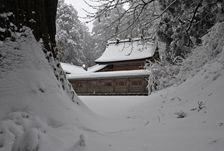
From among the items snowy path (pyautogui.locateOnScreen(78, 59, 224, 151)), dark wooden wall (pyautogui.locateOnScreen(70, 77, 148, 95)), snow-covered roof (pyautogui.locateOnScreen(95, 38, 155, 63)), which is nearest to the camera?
→ snowy path (pyautogui.locateOnScreen(78, 59, 224, 151))

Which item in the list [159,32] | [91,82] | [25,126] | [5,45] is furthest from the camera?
[91,82]

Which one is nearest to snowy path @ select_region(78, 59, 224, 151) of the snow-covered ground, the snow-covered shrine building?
the snow-covered ground

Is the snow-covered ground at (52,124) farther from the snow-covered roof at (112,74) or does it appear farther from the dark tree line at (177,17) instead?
the snow-covered roof at (112,74)

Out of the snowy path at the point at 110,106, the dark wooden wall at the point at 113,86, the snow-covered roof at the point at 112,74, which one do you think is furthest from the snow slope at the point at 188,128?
the dark wooden wall at the point at 113,86

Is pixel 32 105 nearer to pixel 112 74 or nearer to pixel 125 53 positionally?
pixel 112 74

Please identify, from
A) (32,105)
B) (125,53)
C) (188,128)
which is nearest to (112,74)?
(125,53)

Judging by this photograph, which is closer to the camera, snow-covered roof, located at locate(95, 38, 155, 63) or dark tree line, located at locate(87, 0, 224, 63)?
dark tree line, located at locate(87, 0, 224, 63)

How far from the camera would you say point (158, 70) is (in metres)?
12.6

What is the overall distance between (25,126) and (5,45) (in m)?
1.16

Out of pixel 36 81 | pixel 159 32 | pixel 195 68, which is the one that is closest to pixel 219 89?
pixel 36 81

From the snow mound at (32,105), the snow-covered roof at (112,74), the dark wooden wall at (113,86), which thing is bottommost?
the dark wooden wall at (113,86)

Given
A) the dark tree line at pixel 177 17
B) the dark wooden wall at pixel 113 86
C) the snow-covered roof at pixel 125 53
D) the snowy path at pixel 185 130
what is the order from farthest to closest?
the snow-covered roof at pixel 125 53 → the dark wooden wall at pixel 113 86 → the dark tree line at pixel 177 17 → the snowy path at pixel 185 130

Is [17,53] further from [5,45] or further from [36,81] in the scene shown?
[36,81]

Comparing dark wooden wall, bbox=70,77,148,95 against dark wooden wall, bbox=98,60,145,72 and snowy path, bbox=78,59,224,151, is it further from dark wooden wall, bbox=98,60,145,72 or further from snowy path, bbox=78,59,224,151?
snowy path, bbox=78,59,224,151
